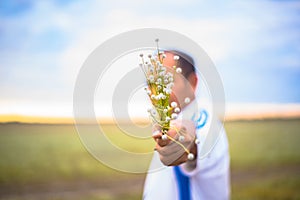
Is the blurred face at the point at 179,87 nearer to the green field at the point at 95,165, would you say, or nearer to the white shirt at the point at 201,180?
the white shirt at the point at 201,180

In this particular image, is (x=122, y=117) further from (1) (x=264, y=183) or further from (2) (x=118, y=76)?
(1) (x=264, y=183)

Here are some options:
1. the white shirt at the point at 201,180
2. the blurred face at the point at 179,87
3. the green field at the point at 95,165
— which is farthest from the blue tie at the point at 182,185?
the green field at the point at 95,165


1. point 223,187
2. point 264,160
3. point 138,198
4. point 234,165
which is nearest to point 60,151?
point 138,198

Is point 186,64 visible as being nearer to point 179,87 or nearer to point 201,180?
point 179,87

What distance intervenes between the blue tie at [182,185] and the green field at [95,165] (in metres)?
1.54

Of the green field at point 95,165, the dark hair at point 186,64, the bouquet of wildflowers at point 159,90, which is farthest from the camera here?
the green field at point 95,165

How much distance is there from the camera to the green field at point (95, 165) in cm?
212

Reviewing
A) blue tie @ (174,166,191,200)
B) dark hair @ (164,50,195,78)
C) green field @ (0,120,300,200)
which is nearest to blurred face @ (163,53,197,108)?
dark hair @ (164,50,195,78)

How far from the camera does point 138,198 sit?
2266 millimetres

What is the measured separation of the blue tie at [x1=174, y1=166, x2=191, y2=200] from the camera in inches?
25.2

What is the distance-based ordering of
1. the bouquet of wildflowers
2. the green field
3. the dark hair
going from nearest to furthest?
the bouquet of wildflowers → the dark hair → the green field

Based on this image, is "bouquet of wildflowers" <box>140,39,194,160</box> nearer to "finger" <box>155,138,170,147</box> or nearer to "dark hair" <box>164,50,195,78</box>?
"finger" <box>155,138,170,147</box>

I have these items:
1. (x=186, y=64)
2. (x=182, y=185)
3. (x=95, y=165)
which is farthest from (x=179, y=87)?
(x=95, y=165)

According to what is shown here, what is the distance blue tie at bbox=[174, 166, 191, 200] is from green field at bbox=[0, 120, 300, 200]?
154cm
